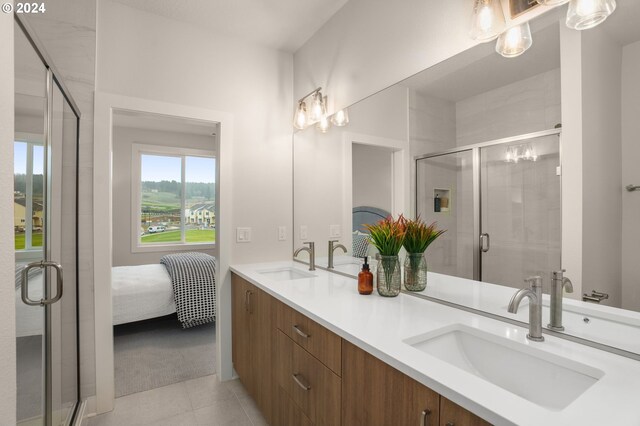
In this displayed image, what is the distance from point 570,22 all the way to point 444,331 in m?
1.09

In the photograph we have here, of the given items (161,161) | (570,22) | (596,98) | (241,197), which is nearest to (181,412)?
(241,197)

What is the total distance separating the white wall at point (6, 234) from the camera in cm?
72

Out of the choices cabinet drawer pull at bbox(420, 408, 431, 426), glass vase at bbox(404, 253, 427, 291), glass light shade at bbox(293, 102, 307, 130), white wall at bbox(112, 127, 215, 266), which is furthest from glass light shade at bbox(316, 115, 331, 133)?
white wall at bbox(112, 127, 215, 266)

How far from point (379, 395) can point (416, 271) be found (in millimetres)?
688

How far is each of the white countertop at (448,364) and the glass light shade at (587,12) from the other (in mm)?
974

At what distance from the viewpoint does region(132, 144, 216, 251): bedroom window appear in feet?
16.6

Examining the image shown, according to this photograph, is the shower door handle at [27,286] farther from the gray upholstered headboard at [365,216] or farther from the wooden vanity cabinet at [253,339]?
the gray upholstered headboard at [365,216]

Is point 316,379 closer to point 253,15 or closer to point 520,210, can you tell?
point 520,210

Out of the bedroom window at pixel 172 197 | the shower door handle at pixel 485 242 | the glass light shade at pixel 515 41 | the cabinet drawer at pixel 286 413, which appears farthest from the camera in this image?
the bedroom window at pixel 172 197

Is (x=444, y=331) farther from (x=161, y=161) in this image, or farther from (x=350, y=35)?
(x=161, y=161)

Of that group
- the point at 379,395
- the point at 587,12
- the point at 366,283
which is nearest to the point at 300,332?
the point at 366,283

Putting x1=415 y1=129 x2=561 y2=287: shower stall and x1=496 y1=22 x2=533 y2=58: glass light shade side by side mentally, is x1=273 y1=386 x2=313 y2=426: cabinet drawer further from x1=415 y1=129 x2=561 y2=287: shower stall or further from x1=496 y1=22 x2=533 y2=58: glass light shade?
x1=496 y1=22 x2=533 y2=58: glass light shade

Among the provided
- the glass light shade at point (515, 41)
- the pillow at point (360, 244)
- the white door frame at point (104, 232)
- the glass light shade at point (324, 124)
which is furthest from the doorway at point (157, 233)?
the glass light shade at point (515, 41)

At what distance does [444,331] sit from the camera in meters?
1.13
